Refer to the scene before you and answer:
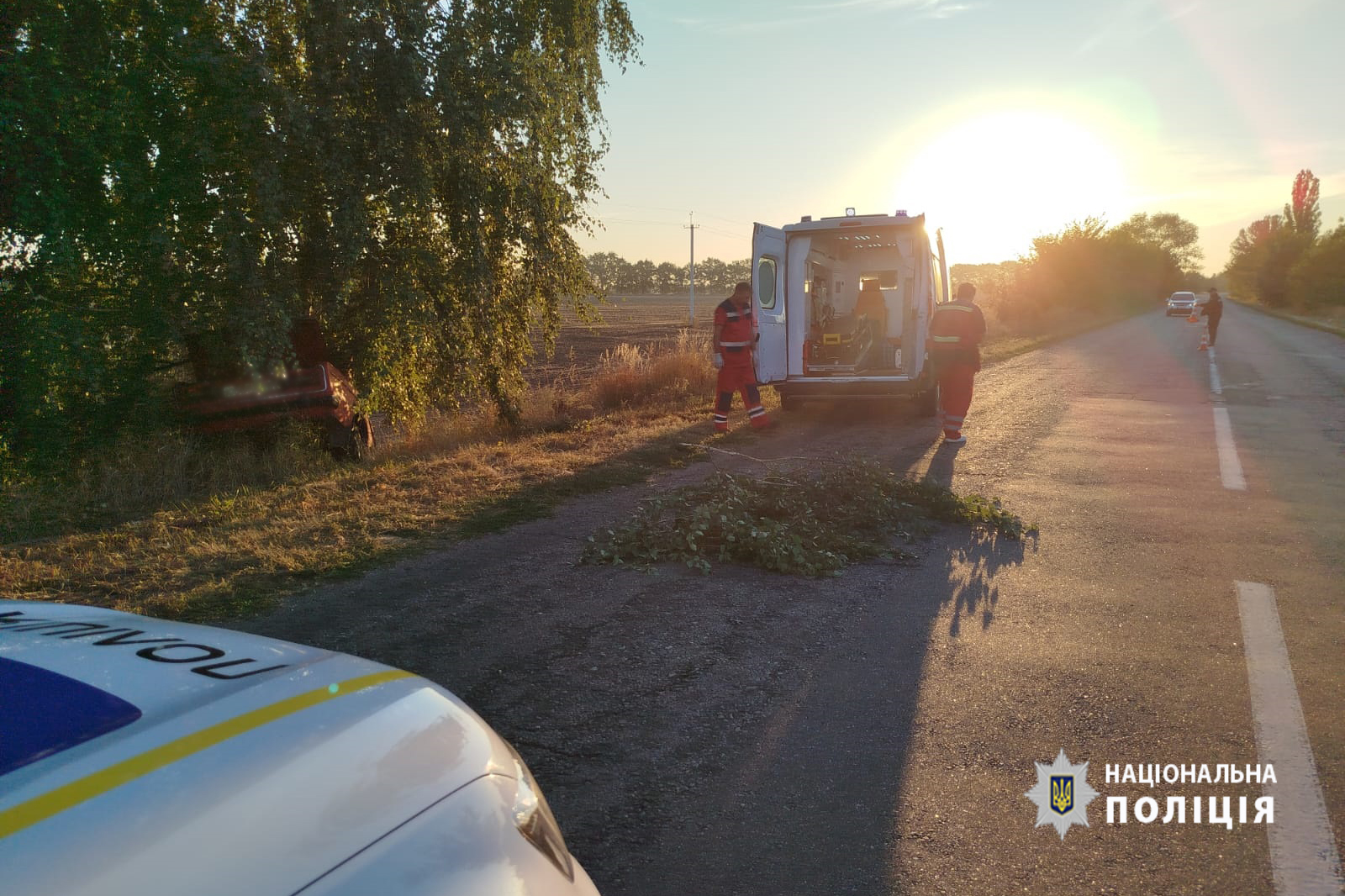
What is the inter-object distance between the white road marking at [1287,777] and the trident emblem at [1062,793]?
0.61 m

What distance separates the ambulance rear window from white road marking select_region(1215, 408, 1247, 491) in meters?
9.26

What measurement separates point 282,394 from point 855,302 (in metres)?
12.1

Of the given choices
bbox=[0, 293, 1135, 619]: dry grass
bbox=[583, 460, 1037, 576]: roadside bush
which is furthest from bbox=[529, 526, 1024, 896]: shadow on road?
bbox=[0, 293, 1135, 619]: dry grass

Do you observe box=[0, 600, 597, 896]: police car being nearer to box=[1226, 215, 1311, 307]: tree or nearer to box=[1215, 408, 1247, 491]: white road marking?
box=[1215, 408, 1247, 491]: white road marking

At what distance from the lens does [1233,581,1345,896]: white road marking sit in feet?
9.23

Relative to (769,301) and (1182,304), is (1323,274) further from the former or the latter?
(769,301)

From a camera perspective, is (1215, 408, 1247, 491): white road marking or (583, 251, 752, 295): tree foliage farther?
(583, 251, 752, 295): tree foliage

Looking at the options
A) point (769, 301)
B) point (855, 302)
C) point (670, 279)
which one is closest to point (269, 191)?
point (769, 301)

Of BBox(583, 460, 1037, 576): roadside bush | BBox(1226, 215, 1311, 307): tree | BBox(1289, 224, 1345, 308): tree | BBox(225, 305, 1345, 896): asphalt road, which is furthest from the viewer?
BBox(1226, 215, 1311, 307): tree

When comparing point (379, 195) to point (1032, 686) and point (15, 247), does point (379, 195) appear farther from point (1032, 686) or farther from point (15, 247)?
point (1032, 686)

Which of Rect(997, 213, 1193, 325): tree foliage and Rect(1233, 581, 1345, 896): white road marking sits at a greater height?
Rect(997, 213, 1193, 325): tree foliage

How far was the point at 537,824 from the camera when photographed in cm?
176

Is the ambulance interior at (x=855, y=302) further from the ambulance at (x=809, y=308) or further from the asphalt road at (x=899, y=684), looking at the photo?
the asphalt road at (x=899, y=684)

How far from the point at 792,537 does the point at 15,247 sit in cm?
692
